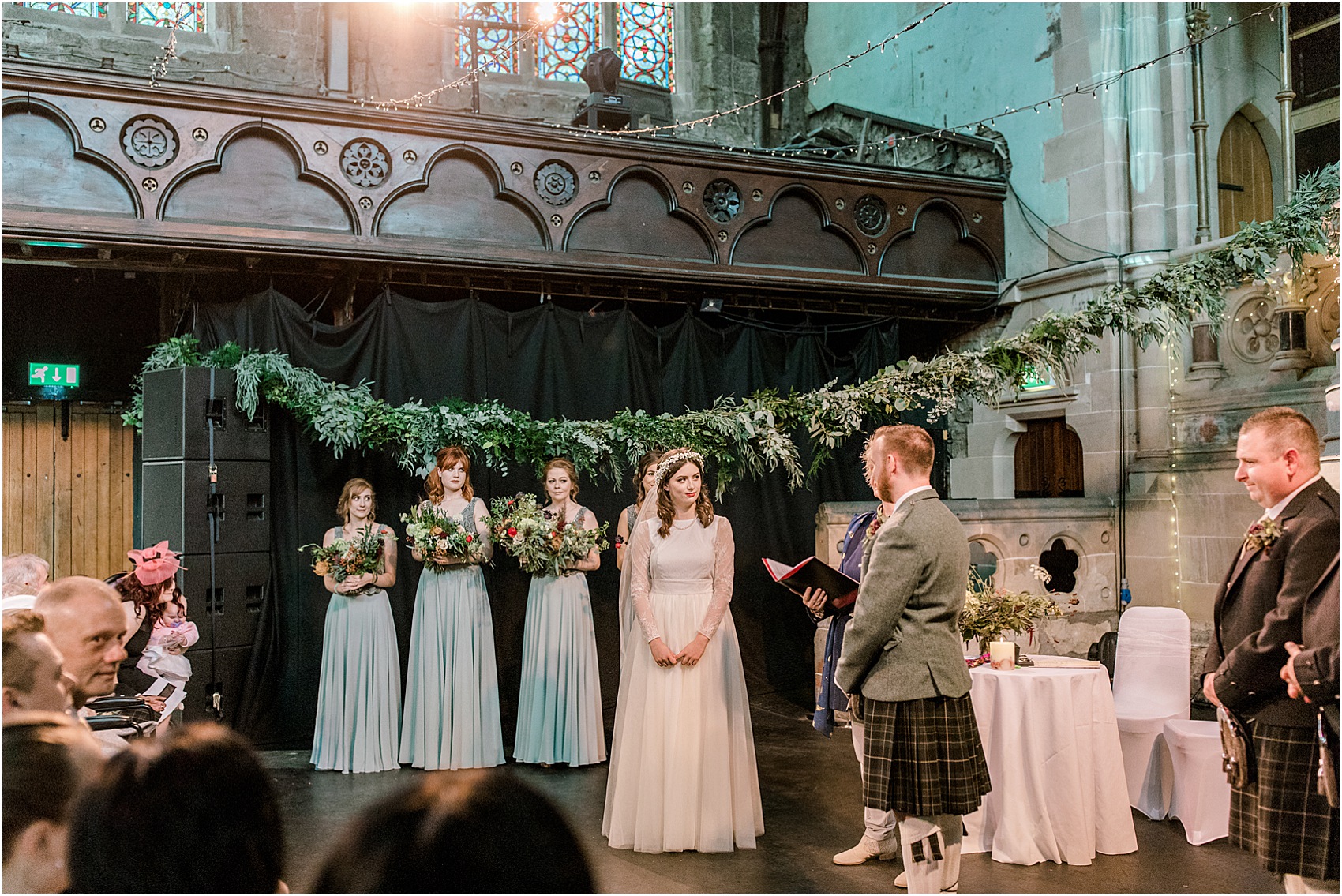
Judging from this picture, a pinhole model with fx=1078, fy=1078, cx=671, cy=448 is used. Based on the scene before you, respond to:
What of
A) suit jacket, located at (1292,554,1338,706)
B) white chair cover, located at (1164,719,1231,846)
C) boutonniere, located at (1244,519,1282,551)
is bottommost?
white chair cover, located at (1164,719,1231,846)

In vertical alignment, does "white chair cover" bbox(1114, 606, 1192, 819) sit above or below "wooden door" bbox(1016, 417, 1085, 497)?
below

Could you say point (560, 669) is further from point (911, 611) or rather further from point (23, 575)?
point (911, 611)

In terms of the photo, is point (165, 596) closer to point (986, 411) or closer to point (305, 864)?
point (305, 864)

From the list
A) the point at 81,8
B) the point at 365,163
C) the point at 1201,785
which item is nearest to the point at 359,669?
the point at 365,163

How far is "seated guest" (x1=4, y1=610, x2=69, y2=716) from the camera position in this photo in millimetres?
1709

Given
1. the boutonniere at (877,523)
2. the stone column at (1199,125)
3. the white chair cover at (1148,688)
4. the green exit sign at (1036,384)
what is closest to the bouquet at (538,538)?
the boutonniere at (877,523)

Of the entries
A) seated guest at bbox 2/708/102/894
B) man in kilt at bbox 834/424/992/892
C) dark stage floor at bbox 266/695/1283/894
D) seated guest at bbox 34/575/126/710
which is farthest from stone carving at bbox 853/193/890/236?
seated guest at bbox 2/708/102/894

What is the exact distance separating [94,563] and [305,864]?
223 inches

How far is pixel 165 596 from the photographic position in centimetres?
546

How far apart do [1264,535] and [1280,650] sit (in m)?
0.35

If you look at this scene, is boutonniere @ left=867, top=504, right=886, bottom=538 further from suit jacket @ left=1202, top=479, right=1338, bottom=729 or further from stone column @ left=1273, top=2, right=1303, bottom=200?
stone column @ left=1273, top=2, right=1303, bottom=200

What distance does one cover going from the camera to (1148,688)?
17.7 ft

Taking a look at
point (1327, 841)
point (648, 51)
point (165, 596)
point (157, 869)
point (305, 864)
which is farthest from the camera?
point (648, 51)

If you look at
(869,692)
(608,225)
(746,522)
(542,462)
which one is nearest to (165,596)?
(542,462)
